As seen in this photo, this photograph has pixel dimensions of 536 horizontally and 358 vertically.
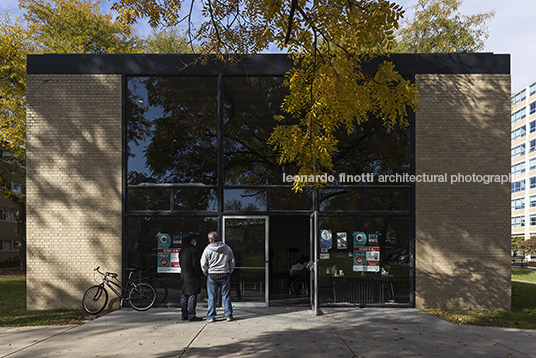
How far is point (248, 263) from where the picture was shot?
9.85 metres

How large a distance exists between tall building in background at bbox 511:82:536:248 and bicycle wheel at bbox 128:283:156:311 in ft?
234

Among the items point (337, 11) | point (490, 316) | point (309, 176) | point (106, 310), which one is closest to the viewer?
point (337, 11)

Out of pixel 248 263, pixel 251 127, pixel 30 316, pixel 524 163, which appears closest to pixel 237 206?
pixel 248 263

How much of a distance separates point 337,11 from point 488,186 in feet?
22.1

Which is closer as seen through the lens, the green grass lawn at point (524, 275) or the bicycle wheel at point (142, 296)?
the bicycle wheel at point (142, 296)

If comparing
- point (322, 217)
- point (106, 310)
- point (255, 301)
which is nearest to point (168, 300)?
point (106, 310)

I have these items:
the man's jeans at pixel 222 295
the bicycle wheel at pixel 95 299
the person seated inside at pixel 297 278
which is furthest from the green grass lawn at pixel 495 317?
the bicycle wheel at pixel 95 299

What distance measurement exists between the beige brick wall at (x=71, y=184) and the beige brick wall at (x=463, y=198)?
7.52 metres

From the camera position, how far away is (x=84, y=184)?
32.5ft

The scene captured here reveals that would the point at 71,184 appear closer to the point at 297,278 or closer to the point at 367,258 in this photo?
the point at 297,278

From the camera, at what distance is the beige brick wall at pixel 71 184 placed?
9734 mm

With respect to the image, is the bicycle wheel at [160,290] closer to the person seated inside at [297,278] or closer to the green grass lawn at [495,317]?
the person seated inside at [297,278]

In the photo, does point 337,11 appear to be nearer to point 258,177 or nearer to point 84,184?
point 258,177

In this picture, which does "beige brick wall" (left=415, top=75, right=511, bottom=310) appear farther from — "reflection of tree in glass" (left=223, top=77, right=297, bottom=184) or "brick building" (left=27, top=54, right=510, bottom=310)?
"reflection of tree in glass" (left=223, top=77, right=297, bottom=184)
